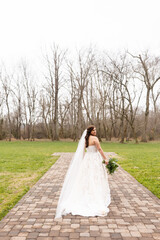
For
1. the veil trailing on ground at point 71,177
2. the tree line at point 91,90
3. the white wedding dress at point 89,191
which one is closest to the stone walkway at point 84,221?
the white wedding dress at point 89,191

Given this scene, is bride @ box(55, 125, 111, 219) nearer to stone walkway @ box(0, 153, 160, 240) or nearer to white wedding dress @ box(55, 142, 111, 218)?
white wedding dress @ box(55, 142, 111, 218)

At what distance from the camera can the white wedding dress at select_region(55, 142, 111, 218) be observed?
4.90m

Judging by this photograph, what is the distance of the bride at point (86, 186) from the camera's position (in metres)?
4.95

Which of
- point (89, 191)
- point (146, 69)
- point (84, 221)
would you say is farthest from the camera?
point (146, 69)

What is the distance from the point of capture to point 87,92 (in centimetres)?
3731

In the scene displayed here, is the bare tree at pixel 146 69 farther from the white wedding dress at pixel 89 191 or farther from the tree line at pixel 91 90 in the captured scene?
the white wedding dress at pixel 89 191

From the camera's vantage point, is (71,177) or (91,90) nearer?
(71,177)

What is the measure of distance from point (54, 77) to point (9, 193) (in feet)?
109

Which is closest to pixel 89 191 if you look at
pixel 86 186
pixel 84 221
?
pixel 86 186

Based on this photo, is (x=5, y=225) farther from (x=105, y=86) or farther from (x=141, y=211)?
(x=105, y=86)

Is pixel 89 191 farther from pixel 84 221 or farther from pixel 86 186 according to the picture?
pixel 84 221

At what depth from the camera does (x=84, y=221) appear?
4.43m

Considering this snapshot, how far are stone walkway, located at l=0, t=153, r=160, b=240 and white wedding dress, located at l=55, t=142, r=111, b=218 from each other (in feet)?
0.62

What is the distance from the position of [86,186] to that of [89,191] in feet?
0.48
